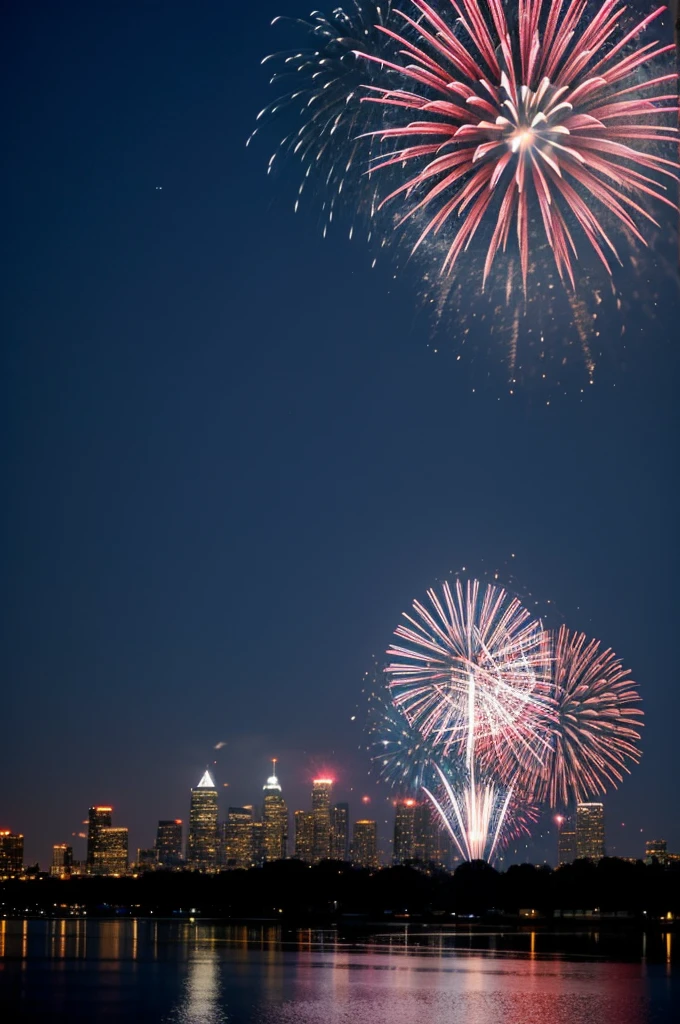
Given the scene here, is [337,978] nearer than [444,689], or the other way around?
[444,689]

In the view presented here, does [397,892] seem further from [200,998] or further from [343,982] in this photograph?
[200,998]

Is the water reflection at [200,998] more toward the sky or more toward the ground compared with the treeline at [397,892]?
more toward the sky

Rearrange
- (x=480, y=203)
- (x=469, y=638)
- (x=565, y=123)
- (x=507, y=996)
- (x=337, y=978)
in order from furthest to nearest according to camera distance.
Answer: (x=337, y=978), (x=507, y=996), (x=469, y=638), (x=480, y=203), (x=565, y=123)

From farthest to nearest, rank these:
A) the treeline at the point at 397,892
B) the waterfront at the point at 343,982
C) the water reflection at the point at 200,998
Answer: the treeline at the point at 397,892, the waterfront at the point at 343,982, the water reflection at the point at 200,998

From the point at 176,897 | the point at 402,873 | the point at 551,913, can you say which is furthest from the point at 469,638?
the point at 176,897

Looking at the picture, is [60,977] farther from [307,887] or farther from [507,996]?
[307,887]

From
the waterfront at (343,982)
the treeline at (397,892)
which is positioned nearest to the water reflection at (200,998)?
the waterfront at (343,982)

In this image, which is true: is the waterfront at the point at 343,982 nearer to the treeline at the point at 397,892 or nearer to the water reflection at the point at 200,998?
the water reflection at the point at 200,998
